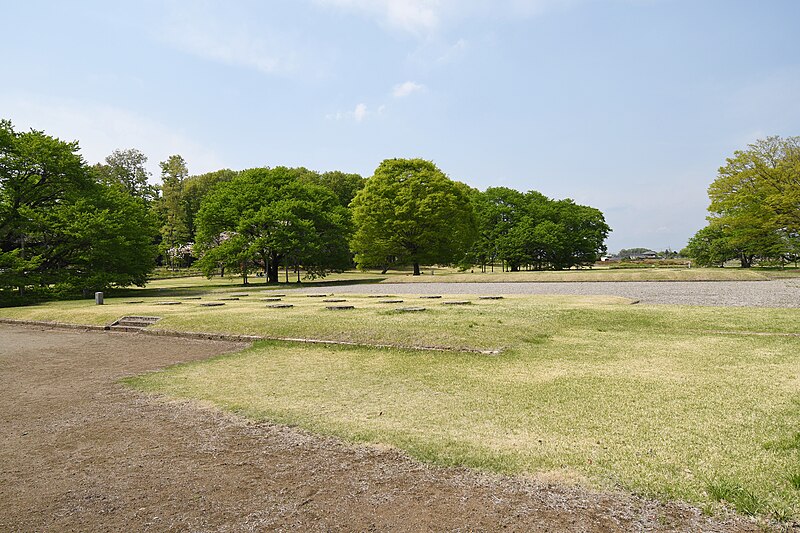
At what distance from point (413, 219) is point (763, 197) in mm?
30711

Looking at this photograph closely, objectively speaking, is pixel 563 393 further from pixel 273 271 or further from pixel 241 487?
pixel 273 271

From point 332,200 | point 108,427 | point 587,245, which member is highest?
point 332,200

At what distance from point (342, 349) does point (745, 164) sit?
44.0 m

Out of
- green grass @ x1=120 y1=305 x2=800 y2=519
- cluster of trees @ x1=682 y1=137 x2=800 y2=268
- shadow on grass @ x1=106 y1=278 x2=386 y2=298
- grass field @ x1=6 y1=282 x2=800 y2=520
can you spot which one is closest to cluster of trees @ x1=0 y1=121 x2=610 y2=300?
shadow on grass @ x1=106 y1=278 x2=386 y2=298

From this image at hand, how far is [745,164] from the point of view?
40875 mm

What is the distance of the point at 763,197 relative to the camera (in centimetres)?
3962

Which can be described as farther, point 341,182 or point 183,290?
point 341,182

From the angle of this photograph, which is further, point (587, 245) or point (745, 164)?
point (587, 245)

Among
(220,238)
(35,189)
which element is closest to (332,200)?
(220,238)

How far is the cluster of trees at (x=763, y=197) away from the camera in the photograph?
37.0 m

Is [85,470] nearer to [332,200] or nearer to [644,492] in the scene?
[644,492]

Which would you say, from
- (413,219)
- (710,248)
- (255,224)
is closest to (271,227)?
(255,224)

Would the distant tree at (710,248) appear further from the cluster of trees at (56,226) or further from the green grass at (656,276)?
the cluster of trees at (56,226)

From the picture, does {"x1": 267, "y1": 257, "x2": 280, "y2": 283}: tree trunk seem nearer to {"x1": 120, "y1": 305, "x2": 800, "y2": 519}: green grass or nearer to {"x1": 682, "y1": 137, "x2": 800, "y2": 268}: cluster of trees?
{"x1": 120, "y1": 305, "x2": 800, "y2": 519}: green grass
